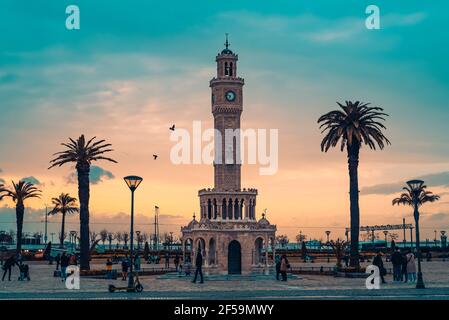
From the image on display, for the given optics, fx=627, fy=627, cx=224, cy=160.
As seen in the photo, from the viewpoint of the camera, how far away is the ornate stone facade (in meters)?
63.8

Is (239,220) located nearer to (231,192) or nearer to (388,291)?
(231,192)

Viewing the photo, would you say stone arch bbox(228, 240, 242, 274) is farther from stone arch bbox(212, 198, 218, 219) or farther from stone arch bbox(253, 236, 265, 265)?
stone arch bbox(212, 198, 218, 219)

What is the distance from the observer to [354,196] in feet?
191

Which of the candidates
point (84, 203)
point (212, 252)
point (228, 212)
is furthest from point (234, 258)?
point (84, 203)

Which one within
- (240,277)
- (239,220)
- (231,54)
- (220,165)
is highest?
(231,54)

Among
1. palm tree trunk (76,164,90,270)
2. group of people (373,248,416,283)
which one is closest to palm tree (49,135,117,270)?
palm tree trunk (76,164,90,270)

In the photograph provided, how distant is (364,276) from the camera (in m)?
53.2

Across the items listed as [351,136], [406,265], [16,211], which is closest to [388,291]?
[406,265]

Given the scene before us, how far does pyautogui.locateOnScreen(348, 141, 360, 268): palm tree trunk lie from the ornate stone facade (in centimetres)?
973

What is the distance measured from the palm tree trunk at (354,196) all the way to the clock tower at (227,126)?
1265 centimetres

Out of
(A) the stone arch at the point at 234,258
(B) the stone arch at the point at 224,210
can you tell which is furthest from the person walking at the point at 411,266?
(B) the stone arch at the point at 224,210

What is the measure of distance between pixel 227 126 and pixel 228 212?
29.6ft

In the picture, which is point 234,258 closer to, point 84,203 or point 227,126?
point 227,126

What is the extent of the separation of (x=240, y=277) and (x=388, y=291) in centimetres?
2844
